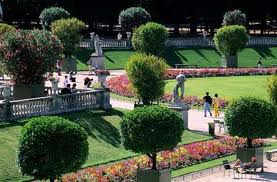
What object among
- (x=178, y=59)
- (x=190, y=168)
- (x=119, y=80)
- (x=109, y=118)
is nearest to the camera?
(x=190, y=168)

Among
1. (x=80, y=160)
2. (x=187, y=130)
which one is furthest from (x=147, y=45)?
(x=80, y=160)

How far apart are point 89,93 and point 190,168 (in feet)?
29.3

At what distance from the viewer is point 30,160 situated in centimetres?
3170

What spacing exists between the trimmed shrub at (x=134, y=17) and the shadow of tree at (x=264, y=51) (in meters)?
13.1

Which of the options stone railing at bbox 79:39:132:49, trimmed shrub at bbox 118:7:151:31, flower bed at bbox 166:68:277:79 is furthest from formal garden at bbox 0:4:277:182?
trimmed shrub at bbox 118:7:151:31

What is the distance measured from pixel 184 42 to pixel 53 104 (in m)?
50.2

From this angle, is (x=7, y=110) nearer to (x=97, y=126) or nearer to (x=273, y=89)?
(x=97, y=126)

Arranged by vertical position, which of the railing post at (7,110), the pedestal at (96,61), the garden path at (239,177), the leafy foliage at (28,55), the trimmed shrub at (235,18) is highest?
the trimmed shrub at (235,18)

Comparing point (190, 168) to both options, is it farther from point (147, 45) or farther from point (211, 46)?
point (211, 46)

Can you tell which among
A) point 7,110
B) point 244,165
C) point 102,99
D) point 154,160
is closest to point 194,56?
point 102,99

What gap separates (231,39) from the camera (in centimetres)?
8406

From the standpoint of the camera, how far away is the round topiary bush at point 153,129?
3516 centimetres

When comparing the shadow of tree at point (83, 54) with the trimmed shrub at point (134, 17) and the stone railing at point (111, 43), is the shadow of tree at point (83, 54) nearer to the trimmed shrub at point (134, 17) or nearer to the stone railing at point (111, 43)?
the stone railing at point (111, 43)

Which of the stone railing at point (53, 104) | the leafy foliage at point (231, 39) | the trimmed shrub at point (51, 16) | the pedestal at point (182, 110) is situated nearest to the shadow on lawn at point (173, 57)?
the leafy foliage at point (231, 39)
